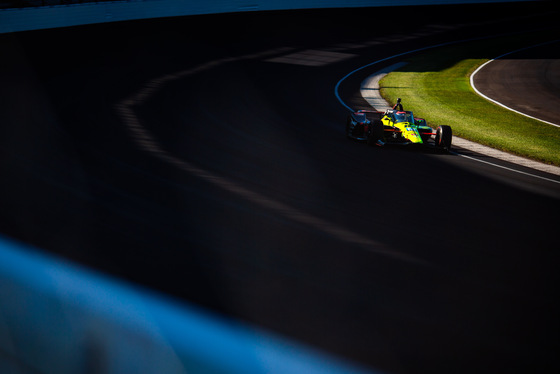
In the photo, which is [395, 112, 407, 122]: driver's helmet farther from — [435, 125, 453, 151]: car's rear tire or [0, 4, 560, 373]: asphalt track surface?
[0, 4, 560, 373]: asphalt track surface

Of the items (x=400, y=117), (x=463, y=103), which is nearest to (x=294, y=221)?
(x=400, y=117)

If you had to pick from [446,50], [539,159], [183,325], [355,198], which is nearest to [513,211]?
[355,198]

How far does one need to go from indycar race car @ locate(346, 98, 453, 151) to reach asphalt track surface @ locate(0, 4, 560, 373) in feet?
1.44

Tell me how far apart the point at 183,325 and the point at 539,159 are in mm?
14610

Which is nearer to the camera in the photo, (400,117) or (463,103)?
(400,117)

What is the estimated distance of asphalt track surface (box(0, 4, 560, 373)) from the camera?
5906 millimetres

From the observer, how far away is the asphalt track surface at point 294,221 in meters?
5.91

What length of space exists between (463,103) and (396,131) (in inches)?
376

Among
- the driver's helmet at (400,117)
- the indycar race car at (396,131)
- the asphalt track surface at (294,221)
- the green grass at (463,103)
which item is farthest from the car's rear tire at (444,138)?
the green grass at (463,103)

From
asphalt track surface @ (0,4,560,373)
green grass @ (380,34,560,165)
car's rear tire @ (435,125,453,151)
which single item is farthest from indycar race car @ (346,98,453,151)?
green grass @ (380,34,560,165)

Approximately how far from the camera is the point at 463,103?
23.1 meters

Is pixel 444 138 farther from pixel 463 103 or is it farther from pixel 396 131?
pixel 463 103

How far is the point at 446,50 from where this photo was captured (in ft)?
125

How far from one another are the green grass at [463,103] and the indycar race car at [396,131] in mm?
2537
